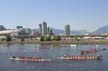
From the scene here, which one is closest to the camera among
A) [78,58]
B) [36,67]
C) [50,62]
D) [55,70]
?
A: [55,70]

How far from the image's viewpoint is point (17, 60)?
84688mm

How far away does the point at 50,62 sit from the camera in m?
77.2

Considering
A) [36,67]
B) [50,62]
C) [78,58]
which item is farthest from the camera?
[78,58]

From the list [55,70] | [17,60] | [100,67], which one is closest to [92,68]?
[100,67]

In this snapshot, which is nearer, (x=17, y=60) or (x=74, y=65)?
(x=74, y=65)

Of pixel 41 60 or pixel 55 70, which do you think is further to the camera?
pixel 41 60

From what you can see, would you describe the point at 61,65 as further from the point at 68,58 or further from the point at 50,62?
the point at 68,58

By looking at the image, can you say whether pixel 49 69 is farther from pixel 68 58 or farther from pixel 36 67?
pixel 68 58

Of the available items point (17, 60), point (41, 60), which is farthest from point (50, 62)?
point (17, 60)

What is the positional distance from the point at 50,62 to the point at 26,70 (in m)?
13.0

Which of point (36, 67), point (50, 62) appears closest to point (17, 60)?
point (50, 62)

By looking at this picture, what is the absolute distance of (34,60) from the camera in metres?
81.8

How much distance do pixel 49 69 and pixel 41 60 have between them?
50.5 feet

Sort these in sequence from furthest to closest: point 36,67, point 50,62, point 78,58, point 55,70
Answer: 1. point 78,58
2. point 50,62
3. point 36,67
4. point 55,70
